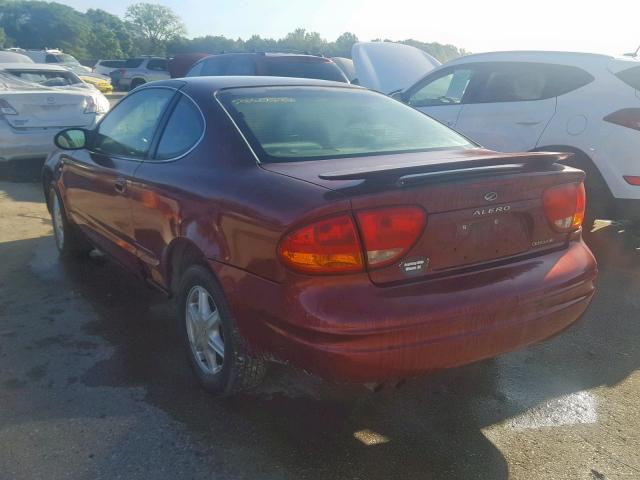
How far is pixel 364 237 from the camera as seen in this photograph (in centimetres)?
231

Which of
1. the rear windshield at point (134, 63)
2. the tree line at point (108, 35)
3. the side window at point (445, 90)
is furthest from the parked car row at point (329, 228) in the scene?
the tree line at point (108, 35)

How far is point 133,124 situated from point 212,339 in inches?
67.9

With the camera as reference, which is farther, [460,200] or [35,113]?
[35,113]

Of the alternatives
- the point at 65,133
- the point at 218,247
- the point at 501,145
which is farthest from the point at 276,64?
the point at 218,247

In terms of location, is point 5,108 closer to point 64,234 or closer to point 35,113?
point 35,113

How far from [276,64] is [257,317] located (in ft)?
23.4

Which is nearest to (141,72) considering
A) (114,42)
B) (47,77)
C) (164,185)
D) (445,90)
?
(47,77)

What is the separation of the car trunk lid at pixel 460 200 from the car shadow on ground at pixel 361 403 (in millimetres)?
792

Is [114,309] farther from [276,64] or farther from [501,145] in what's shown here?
[276,64]

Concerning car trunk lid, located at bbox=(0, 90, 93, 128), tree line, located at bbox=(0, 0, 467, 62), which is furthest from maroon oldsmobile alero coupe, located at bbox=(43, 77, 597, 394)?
tree line, located at bbox=(0, 0, 467, 62)

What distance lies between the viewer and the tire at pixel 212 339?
2.74 m

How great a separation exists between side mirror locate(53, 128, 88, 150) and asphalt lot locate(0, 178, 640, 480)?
1.17m

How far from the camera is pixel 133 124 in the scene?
3.97 metres

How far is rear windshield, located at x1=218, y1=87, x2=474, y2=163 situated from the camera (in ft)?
9.92
